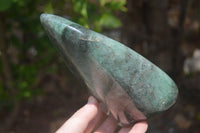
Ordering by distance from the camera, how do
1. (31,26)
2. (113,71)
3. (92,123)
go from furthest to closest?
(31,26), (92,123), (113,71)

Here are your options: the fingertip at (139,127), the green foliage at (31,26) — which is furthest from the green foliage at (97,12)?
the fingertip at (139,127)

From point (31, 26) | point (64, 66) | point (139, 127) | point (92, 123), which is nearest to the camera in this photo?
point (139, 127)

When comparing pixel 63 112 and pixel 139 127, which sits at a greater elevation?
pixel 139 127

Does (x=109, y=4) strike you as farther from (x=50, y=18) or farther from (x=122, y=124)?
(x=122, y=124)

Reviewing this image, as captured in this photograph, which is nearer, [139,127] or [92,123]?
[139,127]

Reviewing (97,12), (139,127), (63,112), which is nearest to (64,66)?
(63,112)

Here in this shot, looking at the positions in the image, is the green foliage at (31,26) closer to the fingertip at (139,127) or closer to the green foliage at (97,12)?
the green foliage at (97,12)

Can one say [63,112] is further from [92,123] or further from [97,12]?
[97,12]

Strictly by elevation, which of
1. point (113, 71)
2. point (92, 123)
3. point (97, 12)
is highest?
point (97, 12)
